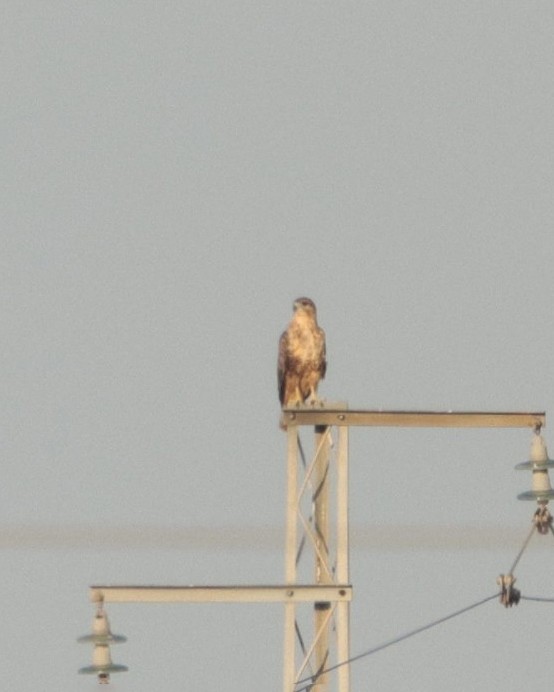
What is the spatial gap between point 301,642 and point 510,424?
278cm

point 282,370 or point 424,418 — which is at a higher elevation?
point 282,370

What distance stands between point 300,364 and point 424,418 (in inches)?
415

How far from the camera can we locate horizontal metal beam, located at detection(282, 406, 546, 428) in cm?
3506

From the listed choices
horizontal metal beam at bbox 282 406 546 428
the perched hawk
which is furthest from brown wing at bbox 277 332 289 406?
horizontal metal beam at bbox 282 406 546 428

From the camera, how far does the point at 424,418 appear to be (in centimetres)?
3506

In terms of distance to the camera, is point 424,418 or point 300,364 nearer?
point 424,418

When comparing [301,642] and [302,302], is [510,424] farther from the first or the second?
[302,302]

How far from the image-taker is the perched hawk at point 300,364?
45.5 metres

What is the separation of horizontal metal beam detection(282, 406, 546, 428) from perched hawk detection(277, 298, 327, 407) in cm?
991

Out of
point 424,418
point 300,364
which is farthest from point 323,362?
point 424,418

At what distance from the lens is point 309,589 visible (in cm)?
3466

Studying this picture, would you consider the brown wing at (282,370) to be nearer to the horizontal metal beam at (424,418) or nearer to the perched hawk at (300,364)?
the perched hawk at (300,364)

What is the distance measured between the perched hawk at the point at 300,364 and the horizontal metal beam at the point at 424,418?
991 cm

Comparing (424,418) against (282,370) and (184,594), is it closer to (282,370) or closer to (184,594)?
(184,594)
